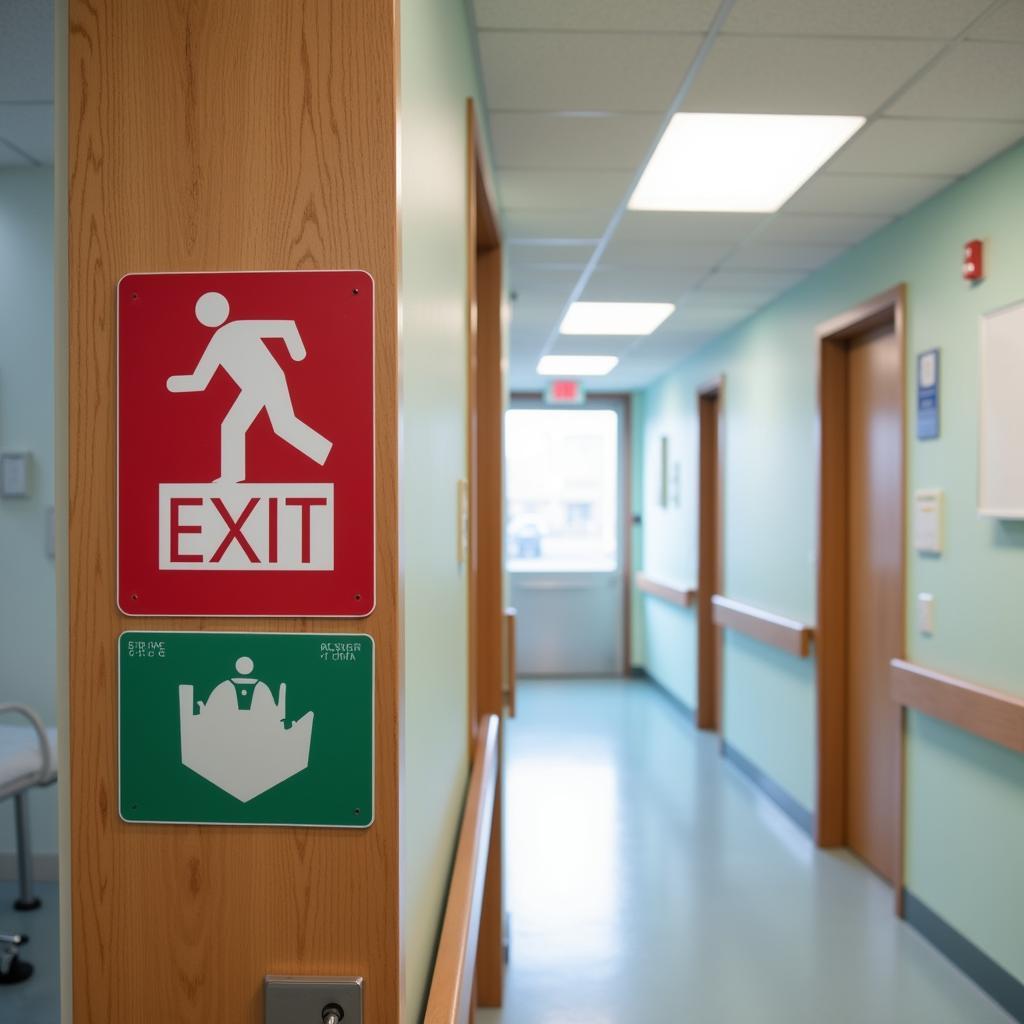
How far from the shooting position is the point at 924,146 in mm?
2943

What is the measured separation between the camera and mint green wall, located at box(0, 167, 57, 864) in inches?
142

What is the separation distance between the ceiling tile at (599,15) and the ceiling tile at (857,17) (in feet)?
0.31

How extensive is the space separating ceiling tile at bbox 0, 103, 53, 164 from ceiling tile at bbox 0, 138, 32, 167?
0.03 m

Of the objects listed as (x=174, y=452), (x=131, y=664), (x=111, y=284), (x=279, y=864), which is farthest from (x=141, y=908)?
(x=111, y=284)

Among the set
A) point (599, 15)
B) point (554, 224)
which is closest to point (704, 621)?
point (554, 224)

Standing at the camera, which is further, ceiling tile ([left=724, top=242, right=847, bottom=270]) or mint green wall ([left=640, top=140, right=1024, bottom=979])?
ceiling tile ([left=724, top=242, right=847, bottom=270])

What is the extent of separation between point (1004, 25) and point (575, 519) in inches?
287

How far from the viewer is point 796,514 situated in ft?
16.0

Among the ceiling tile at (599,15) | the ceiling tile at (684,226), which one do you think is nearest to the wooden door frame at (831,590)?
the ceiling tile at (684,226)

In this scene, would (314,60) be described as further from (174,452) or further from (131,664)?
(131,664)

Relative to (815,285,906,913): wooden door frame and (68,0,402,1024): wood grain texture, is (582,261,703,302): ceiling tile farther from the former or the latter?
(68,0,402,1024): wood grain texture

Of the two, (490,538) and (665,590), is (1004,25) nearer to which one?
(490,538)

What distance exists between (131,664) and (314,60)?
719 millimetres

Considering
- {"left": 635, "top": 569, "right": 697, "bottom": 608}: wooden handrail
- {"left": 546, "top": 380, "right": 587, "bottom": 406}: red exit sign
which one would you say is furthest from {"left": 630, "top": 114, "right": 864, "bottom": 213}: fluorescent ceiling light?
{"left": 546, "top": 380, "right": 587, "bottom": 406}: red exit sign
